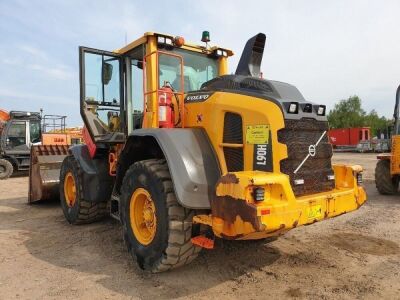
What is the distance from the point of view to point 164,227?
3961mm

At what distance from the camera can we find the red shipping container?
38.1m

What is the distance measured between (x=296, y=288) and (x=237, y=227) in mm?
995

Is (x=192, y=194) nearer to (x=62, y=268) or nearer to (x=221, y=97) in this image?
(x=221, y=97)

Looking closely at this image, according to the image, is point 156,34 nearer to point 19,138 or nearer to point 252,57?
point 252,57

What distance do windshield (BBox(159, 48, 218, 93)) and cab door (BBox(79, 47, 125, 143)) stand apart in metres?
0.98

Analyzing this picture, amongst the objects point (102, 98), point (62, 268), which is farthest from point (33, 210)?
point (62, 268)

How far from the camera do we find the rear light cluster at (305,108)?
389 cm

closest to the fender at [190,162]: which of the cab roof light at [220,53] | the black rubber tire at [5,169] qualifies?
the cab roof light at [220,53]

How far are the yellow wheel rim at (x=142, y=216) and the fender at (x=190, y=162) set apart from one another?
Answer: 58 cm

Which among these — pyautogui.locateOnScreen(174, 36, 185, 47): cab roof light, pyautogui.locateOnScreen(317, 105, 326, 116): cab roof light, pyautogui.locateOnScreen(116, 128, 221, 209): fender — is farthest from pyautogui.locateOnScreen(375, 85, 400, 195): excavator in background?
pyautogui.locateOnScreen(116, 128, 221, 209): fender

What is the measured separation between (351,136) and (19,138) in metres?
31.2

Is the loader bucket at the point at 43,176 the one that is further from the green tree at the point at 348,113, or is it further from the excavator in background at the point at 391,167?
the green tree at the point at 348,113

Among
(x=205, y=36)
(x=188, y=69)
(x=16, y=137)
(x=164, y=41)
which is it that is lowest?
(x=16, y=137)

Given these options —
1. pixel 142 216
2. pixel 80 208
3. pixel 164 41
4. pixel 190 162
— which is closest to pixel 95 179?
pixel 80 208
